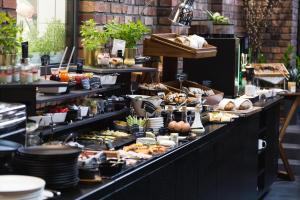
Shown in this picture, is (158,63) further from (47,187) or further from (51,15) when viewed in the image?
(47,187)

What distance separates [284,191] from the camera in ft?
23.4

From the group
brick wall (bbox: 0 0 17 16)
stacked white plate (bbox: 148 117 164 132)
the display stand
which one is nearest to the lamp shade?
stacked white plate (bbox: 148 117 164 132)

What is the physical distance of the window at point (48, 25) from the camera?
15.1 ft

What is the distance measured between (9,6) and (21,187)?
5.94 ft

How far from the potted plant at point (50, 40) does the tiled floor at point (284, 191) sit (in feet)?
9.53

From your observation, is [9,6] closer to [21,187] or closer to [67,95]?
[67,95]

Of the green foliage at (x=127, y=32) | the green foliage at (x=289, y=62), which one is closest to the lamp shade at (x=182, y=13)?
the green foliage at (x=127, y=32)

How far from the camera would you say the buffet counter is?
10.3 feet

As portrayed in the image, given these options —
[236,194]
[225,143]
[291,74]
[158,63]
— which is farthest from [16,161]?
[291,74]

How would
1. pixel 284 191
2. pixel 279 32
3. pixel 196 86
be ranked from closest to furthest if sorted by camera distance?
pixel 196 86 < pixel 284 191 < pixel 279 32

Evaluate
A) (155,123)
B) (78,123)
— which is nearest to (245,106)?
(155,123)

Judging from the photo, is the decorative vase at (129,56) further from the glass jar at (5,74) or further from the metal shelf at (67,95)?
the glass jar at (5,74)

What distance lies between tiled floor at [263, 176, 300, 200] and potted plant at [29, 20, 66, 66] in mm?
2905

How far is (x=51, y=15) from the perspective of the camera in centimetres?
496
